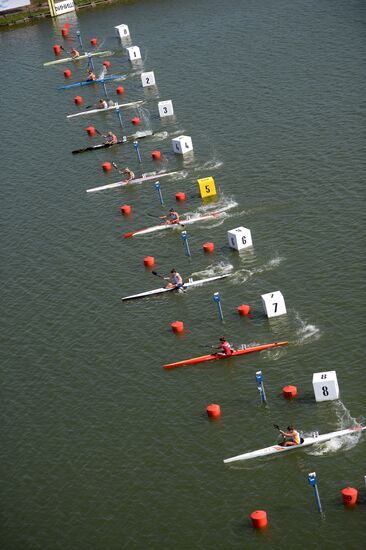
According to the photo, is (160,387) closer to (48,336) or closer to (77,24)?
(48,336)

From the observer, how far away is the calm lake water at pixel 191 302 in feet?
155

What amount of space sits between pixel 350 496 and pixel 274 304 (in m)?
15.8

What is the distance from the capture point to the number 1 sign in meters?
57.8

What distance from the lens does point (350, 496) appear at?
4400 centimetres

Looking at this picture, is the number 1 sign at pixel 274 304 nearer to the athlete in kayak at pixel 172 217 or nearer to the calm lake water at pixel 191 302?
the calm lake water at pixel 191 302

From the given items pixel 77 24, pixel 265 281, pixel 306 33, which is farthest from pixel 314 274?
pixel 77 24

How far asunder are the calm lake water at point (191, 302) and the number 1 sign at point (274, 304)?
21.3 inches

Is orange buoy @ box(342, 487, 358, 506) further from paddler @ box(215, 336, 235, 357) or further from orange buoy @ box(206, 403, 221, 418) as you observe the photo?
paddler @ box(215, 336, 235, 357)

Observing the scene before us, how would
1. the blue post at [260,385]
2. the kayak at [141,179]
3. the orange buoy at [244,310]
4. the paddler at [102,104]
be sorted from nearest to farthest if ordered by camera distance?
the blue post at [260,385]
the orange buoy at [244,310]
the kayak at [141,179]
the paddler at [102,104]

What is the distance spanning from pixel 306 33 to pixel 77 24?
1134 inches

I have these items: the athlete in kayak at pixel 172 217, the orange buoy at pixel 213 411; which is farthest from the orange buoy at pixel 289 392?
the athlete in kayak at pixel 172 217

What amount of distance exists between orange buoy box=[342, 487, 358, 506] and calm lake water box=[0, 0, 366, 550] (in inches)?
18.0

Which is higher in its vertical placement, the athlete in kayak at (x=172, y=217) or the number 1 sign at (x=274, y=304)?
the athlete in kayak at (x=172, y=217)

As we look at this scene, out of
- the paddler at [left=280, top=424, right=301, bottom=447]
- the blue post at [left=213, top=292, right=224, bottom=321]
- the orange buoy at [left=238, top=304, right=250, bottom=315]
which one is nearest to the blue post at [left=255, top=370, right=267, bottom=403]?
the paddler at [left=280, top=424, right=301, bottom=447]
